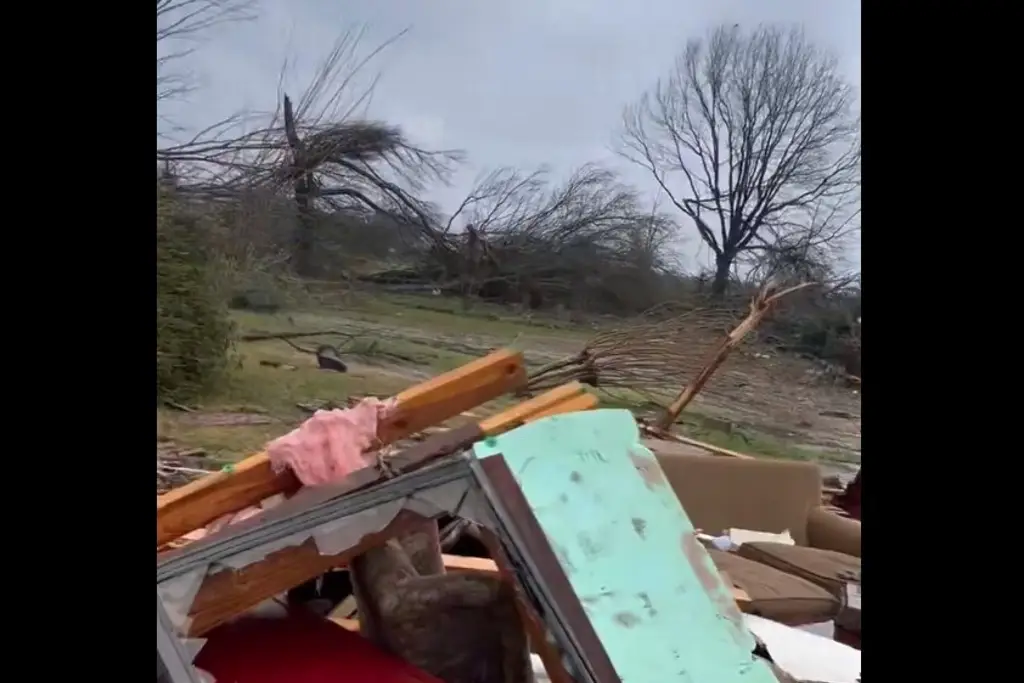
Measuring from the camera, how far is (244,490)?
1.29 metres

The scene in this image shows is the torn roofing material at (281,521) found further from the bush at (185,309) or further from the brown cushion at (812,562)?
the bush at (185,309)

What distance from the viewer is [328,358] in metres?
4.18

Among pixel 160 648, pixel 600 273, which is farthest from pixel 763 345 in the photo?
pixel 160 648

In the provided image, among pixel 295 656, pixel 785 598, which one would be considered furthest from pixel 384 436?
pixel 785 598

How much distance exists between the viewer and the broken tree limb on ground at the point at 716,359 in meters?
3.65

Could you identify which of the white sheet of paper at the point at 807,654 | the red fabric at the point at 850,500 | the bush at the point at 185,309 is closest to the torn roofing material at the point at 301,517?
the white sheet of paper at the point at 807,654

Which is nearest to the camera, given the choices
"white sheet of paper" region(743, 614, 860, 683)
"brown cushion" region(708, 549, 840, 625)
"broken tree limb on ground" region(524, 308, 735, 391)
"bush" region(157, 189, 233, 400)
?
"white sheet of paper" region(743, 614, 860, 683)

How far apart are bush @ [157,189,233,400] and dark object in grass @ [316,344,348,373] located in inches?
17.8

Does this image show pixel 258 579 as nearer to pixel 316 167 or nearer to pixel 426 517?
pixel 426 517

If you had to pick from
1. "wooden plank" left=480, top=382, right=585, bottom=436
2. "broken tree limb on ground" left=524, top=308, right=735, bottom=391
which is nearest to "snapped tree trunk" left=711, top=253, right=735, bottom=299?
"broken tree limb on ground" left=524, top=308, right=735, bottom=391

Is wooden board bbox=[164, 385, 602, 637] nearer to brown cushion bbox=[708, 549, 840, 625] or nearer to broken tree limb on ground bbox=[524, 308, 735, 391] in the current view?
brown cushion bbox=[708, 549, 840, 625]

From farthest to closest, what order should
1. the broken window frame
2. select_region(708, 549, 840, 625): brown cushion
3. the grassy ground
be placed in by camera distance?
the grassy ground < select_region(708, 549, 840, 625): brown cushion < the broken window frame

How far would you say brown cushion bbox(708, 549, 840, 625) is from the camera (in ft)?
6.42
